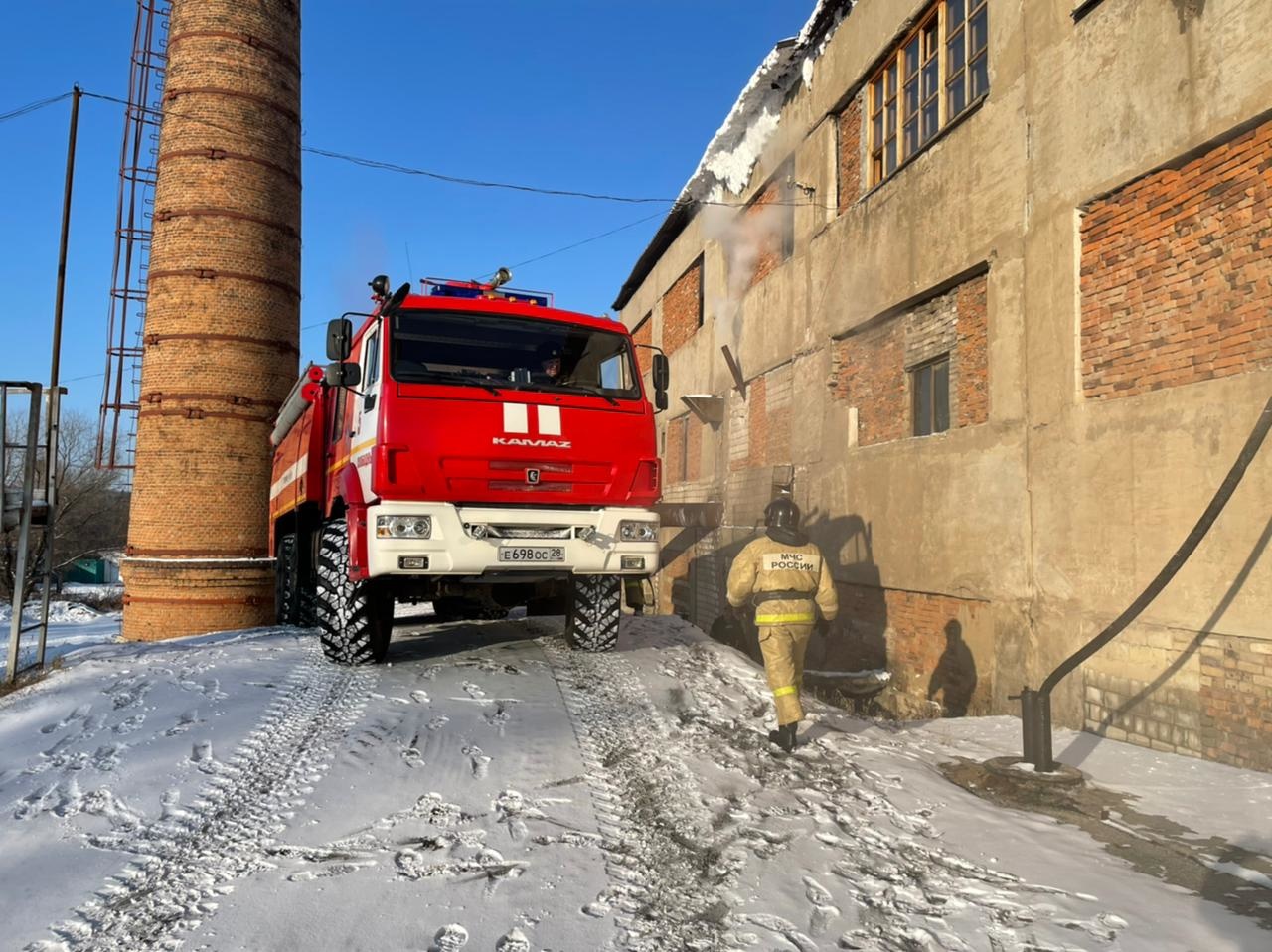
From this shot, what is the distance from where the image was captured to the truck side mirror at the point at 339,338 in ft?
20.3

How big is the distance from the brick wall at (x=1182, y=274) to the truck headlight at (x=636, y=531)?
3.47 metres

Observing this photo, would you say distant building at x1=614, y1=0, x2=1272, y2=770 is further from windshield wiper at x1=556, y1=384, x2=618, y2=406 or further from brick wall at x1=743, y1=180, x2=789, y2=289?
windshield wiper at x1=556, y1=384, x2=618, y2=406

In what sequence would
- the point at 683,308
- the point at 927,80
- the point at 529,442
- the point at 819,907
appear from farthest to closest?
the point at 683,308 < the point at 927,80 < the point at 529,442 < the point at 819,907

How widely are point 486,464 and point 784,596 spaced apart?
2.36m

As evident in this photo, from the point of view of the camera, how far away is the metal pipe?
414 centimetres

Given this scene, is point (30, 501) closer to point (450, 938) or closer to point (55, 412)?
point (55, 412)

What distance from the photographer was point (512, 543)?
6020 millimetres

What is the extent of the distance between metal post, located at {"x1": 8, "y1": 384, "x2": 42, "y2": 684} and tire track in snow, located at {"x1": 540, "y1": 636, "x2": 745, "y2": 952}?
4606 millimetres

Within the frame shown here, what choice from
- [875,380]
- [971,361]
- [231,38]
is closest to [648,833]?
[971,361]

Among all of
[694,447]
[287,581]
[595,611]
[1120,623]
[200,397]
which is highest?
[200,397]

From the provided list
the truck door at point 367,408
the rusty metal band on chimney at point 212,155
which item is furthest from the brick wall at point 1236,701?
the rusty metal band on chimney at point 212,155

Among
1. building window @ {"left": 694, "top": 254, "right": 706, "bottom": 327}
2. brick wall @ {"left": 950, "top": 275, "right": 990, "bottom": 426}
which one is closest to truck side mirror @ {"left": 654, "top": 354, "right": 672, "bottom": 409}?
brick wall @ {"left": 950, "top": 275, "right": 990, "bottom": 426}

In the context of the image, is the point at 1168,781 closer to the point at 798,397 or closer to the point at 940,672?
the point at 940,672

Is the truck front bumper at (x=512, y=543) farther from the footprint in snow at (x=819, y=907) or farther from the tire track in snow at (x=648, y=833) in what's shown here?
the footprint in snow at (x=819, y=907)
